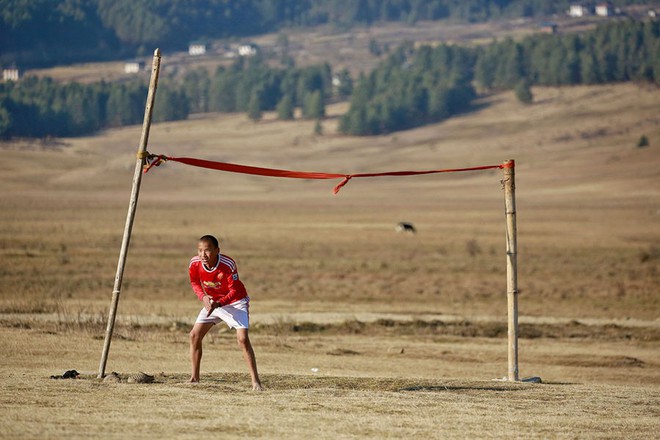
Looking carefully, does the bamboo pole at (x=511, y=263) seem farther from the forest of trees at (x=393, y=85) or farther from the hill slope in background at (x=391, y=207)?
the forest of trees at (x=393, y=85)

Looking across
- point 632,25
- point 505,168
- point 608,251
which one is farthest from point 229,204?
point 632,25

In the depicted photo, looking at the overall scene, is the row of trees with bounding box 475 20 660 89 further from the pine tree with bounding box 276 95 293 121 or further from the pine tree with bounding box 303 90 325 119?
the pine tree with bounding box 276 95 293 121

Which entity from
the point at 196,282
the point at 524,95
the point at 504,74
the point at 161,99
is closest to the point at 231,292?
the point at 196,282

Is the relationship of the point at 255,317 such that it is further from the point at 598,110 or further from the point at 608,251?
the point at 598,110

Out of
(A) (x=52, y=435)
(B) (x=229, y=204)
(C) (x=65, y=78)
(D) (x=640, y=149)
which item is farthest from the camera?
(C) (x=65, y=78)

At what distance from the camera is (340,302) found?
3061 cm

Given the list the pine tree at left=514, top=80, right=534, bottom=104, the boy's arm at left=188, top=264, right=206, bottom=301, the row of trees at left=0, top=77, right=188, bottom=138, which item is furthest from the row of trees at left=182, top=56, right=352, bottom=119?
the boy's arm at left=188, top=264, right=206, bottom=301

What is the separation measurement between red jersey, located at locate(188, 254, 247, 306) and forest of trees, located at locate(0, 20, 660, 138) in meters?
112

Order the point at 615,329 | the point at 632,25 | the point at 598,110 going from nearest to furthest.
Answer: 1. the point at 615,329
2. the point at 598,110
3. the point at 632,25

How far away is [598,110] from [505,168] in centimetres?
12775

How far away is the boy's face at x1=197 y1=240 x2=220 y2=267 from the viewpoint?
11.6 meters

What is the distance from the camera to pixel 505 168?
48.7ft

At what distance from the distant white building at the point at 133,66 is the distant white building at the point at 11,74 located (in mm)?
53607

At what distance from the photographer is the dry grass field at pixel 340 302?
11180mm
